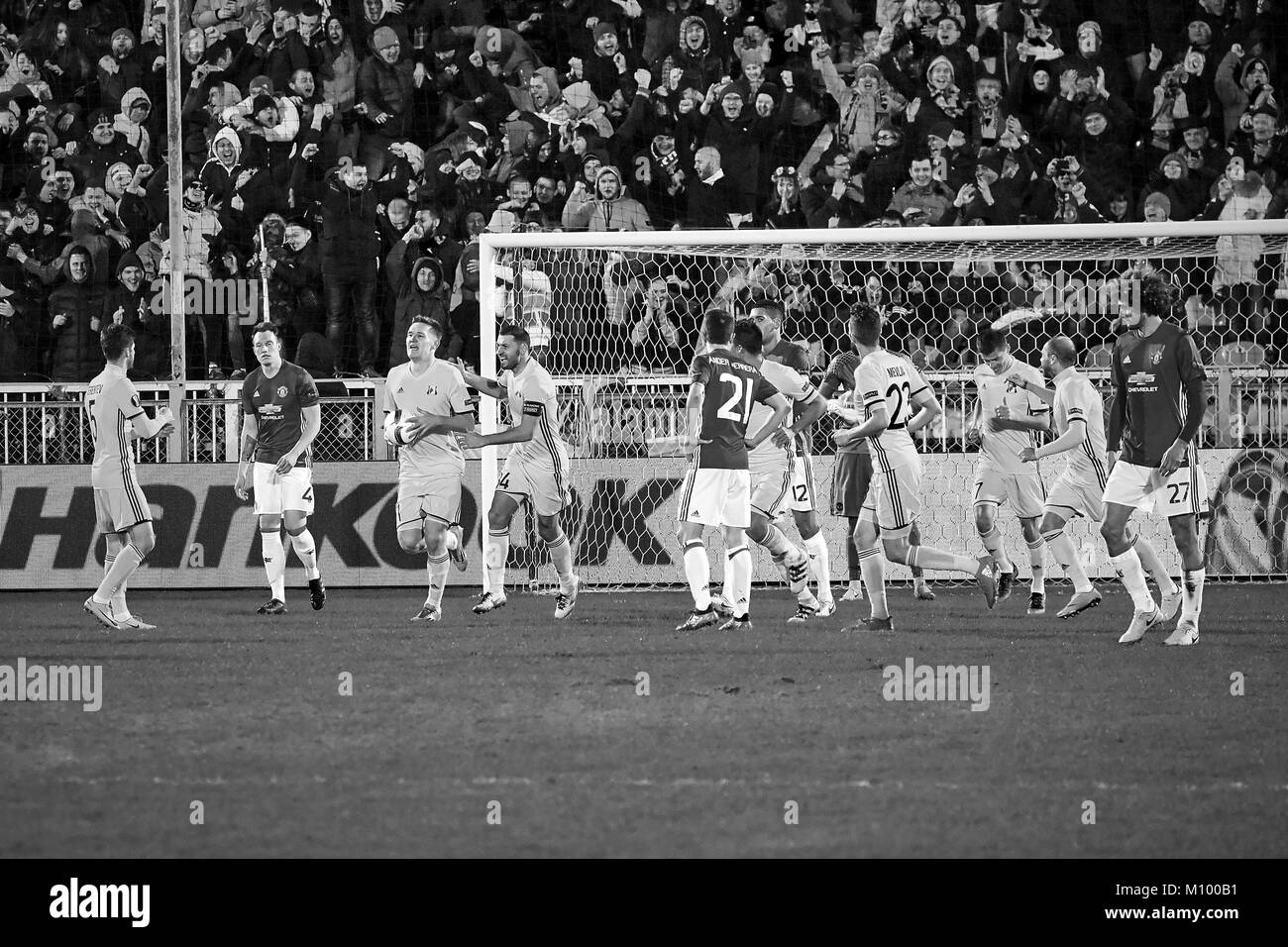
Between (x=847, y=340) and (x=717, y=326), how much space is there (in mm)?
5688

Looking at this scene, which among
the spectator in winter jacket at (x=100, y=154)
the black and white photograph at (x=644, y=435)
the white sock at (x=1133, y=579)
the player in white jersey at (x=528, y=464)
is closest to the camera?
the black and white photograph at (x=644, y=435)

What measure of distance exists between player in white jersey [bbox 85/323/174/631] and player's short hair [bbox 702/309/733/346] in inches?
Answer: 144

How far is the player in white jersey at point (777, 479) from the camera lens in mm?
11211

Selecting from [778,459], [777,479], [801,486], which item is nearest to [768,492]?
[777,479]

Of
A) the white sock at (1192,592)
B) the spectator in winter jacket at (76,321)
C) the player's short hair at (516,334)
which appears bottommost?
the white sock at (1192,592)

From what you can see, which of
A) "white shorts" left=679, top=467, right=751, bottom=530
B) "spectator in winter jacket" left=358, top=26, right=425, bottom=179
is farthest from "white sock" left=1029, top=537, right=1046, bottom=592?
"spectator in winter jacket" left=358, top=26, right=425, bottom=179

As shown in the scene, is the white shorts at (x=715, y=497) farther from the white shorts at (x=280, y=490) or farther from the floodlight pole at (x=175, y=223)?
the floodlight pole at (x=175, y=223)

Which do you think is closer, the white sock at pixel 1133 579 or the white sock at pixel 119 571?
the white sock at pixel 1133 579

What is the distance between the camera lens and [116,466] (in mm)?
11039

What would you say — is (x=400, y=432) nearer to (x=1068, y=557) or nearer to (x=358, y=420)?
(x=358, y=420)

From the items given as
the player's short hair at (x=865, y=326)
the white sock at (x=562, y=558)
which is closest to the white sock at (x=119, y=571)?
the white sock at (x=562, y=558)

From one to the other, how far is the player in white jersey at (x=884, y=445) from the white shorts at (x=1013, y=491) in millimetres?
1766

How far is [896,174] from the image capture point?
53.1 ft

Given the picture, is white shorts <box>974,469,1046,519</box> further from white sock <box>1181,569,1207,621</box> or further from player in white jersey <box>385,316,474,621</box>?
player in white jersey <box>385,316,474,621</box>
